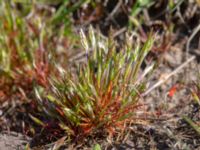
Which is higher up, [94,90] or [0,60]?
[0,60]

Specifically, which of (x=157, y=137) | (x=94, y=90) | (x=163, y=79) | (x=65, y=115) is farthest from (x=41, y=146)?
(x=163, y=79)

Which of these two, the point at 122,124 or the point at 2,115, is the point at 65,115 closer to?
the point at 122,124

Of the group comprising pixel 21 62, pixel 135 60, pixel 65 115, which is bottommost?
pixel 65 115

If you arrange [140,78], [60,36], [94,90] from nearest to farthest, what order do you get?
[94,90] < [140,78] < [60,36]

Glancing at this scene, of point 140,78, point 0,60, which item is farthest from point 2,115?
point 140,78

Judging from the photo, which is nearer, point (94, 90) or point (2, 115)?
point (94, 90)

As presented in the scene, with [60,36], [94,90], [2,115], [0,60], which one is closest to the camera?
[94,90]

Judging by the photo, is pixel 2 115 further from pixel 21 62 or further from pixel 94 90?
pixel 94 90
